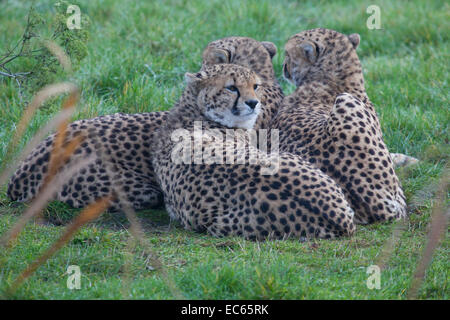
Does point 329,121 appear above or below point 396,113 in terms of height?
above

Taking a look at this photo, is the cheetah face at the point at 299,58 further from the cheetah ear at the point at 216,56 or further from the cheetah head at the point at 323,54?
the cheetah ear at the point at 216,56

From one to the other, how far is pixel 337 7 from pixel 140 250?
535 cm

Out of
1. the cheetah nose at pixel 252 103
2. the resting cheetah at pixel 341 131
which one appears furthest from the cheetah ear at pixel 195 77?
the resting cheetah at pixel 341 131

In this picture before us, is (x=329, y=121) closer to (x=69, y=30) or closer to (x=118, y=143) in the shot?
(x=118, y=143)

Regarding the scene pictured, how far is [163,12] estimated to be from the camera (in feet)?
23.9

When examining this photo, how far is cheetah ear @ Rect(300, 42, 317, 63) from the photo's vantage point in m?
5.05

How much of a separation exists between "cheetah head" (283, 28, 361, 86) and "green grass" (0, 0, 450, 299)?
69cm

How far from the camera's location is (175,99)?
570 cm

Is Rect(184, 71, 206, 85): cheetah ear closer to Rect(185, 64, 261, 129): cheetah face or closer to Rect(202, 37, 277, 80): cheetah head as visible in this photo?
Rect(185, 64, 261, 129): cheetah face

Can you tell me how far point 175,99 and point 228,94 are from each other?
1444mm

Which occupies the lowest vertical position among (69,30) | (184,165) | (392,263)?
(392,263)

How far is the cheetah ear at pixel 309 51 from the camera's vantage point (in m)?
5.05

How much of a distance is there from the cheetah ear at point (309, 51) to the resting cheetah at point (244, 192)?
88 centimetres

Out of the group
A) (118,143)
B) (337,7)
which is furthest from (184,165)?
(337,7)
